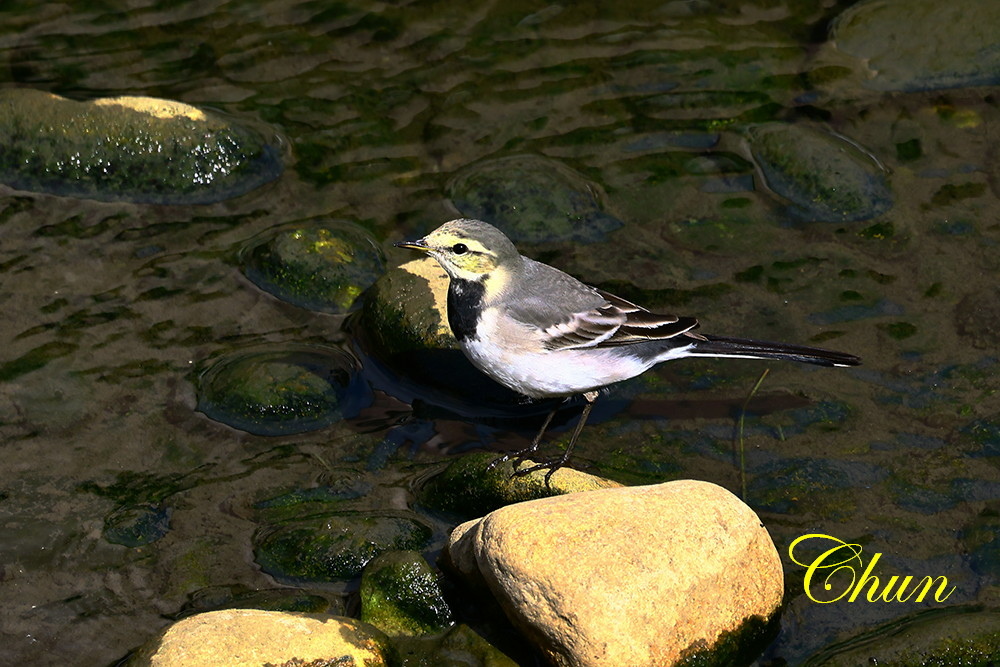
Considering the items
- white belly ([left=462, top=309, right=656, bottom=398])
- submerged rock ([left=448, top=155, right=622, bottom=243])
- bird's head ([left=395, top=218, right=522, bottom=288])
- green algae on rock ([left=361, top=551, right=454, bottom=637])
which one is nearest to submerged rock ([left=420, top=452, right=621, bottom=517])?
white belly ([left=462, top=309, right=656, bottom=398])

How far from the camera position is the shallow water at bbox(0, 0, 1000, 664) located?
6.04m

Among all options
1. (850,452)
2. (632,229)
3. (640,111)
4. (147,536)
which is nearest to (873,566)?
(850,452)

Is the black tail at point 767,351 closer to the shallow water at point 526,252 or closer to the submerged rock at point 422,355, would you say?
the shallow water at point 526,252

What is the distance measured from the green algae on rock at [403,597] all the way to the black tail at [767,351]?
85.3 inches

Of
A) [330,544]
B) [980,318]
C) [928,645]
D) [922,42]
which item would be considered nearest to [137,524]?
[330,544]

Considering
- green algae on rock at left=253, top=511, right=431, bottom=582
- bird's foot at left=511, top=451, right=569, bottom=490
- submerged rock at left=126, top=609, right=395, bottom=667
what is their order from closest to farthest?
submerged rock at left=126, top=609, right=395, bottom=667 < green algae on rock at left=253, top=511, right=431, bottom=582 < bird's foot at left=511, top=451, right=569, bottom=490

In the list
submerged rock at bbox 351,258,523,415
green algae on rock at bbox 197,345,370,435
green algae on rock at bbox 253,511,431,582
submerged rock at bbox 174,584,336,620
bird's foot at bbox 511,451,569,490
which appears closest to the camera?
submerged rock at bbox 174,584,336,620

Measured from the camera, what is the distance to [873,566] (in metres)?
5.82

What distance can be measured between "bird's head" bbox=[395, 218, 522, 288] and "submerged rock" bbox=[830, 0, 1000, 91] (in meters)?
4.36

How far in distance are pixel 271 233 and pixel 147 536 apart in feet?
9.35

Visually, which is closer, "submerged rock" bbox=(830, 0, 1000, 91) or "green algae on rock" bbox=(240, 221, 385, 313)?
"green algae on rock" bbox=(240, 221, 385, 313)

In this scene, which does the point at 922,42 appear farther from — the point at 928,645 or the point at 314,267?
the point at 928,645

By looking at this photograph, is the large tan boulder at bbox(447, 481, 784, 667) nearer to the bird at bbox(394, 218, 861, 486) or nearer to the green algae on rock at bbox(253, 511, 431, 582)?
the green algae on rock at bbox(253, 511, 431, 582)

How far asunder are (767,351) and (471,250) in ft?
5.97
